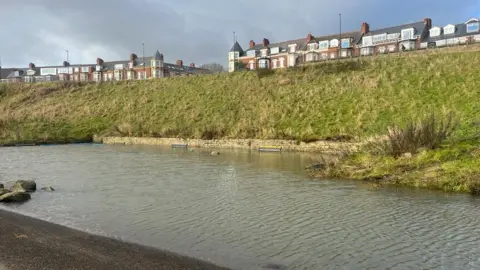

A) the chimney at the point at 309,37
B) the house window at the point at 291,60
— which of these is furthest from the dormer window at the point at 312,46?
the house window at the point at 291,60

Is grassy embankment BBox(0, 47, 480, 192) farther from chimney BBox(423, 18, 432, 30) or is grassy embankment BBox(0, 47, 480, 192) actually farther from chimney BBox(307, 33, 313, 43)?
chimney BBox(307, 33, 313, 43)

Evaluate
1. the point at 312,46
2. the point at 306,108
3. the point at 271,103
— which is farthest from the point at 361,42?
the point at 306,108

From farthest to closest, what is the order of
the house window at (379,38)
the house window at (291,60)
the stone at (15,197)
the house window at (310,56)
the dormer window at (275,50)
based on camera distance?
the dormer window at (275,50) → the house window at (310,56) → the house window at (379,38) → the house window at (291,60) → the stone at (15,197)

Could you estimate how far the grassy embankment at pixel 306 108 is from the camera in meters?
18.5

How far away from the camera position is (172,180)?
19.5m

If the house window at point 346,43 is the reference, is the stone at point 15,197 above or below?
below

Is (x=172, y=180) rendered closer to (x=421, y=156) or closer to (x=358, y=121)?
(x=421, y=156)

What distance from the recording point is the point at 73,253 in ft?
26.8

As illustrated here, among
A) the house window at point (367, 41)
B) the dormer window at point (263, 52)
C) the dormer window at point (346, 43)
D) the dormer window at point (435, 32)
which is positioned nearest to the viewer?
the dormer window at point (435, 32)

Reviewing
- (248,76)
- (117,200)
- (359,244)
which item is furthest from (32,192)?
(248,76)

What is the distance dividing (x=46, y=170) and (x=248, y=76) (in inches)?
1501

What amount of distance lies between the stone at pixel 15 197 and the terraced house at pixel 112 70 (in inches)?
4324

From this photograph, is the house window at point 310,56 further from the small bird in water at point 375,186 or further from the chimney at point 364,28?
the small bird in water at point 375,186

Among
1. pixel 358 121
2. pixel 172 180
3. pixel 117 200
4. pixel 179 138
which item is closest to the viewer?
pixel 117 200
